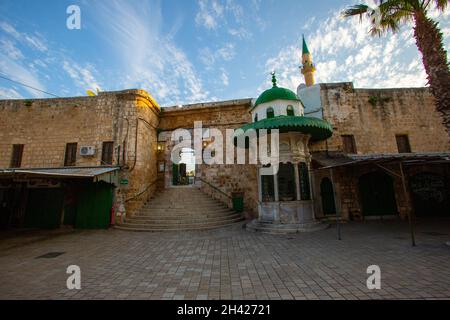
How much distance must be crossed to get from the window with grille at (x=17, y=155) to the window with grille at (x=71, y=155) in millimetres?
2807

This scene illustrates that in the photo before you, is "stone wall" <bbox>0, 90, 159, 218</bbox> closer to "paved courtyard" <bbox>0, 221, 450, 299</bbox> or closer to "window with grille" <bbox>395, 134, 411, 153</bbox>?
"paved courtyard" <bbox>0, 221, 450, 299</bbox>

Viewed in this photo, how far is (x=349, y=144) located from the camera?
35.4ft

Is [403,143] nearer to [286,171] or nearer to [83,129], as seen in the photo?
[286,171]

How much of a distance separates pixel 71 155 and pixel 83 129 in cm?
167

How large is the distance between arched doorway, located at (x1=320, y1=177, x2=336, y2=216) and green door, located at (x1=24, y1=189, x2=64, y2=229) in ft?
46.6

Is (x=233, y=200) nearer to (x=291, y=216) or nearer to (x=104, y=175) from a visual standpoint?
(x=291, y=216)

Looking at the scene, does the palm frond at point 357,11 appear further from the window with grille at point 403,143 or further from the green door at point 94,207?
the green door at point 94,207

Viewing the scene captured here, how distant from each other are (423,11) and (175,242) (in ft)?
37.4

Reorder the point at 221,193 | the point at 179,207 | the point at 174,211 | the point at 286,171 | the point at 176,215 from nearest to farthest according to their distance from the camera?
the point at 286,171 < the point at 176,215 < the point at 174,211 < the point at 179,207 < the point at 221,193

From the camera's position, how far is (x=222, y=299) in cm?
297

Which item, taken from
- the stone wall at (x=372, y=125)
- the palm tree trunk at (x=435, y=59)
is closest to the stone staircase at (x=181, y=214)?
the stone wall at (x=372, y=125)

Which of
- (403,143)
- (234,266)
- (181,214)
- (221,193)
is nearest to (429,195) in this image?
(403,143)

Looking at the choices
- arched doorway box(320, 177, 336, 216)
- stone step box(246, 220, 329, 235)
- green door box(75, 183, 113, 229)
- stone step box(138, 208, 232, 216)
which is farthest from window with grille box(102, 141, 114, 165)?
arched doorway box(320, 177, 336, 216)
